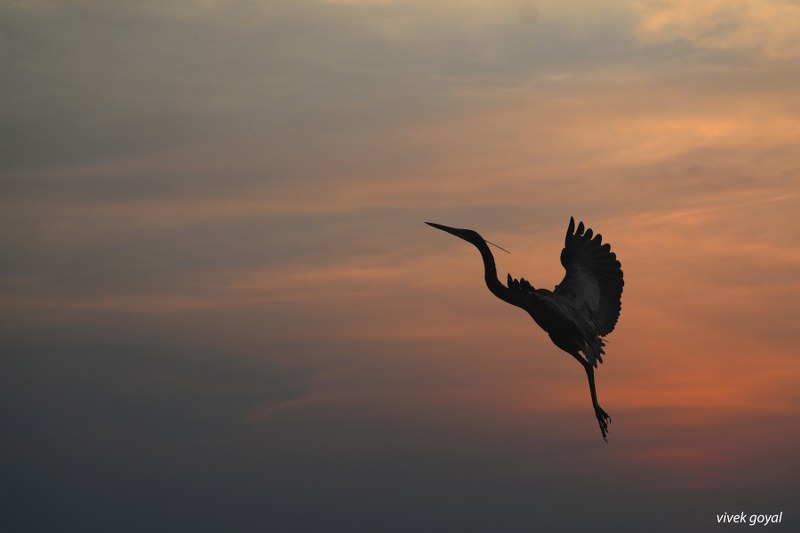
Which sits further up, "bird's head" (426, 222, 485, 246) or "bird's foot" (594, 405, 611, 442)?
"bird's head" (426, 222, 485, 246)

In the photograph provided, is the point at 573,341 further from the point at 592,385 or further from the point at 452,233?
the point at 452,233

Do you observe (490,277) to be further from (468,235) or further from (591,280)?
(591,280)

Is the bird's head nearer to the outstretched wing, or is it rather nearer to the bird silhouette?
the bird silhouette

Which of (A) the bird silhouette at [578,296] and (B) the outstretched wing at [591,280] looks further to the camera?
(B) the outstretched wing at [591,280]

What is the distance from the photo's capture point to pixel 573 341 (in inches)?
915

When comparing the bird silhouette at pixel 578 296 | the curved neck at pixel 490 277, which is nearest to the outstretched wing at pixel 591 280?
the bird silhouette at pixel 578 296

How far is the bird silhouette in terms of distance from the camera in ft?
74.9

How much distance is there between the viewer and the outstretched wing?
981 inches

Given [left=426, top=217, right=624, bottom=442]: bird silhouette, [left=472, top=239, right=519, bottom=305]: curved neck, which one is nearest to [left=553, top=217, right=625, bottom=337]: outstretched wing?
[left=426, top=217, right=624, bottom=442]: bird silhouette

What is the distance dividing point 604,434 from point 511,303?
3295 millimetres

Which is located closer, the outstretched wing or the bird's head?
the bird's head

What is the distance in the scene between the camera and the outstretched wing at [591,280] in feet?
81.7

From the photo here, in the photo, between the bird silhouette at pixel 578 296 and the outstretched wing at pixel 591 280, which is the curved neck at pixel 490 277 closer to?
the bird silhouette at pixel 578 296

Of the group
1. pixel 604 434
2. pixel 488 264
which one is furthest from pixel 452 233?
pixel 604 434
